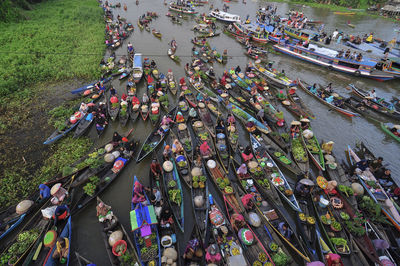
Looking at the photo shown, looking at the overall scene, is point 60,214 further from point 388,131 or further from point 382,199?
point 388,131

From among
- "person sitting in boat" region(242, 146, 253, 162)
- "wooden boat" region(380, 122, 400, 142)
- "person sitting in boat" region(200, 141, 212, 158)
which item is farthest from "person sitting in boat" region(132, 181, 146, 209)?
"wooden boat" region(380, 122, 400, 142)

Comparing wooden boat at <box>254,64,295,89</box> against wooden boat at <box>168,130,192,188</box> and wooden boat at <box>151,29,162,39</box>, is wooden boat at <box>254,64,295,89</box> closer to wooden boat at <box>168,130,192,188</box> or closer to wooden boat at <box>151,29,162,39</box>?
wooden boat at <box>168,130,192,188</box>

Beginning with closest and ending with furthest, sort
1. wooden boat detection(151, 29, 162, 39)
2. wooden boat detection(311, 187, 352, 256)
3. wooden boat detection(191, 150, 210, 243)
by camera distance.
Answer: wooden boat detection(311, 187, 352, 256) → wooden boat detection(191, 150, 210, 243) → wooden boat detection(151, 29, 162, 39)

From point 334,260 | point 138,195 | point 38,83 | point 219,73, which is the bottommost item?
point 334,260

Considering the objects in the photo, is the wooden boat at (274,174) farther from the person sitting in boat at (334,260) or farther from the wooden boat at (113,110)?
the wooden boat at (113,110)

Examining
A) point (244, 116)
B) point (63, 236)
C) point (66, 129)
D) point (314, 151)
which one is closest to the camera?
point (63, 236)

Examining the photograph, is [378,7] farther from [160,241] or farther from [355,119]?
[160,241]

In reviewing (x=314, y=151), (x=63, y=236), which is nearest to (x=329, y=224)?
(x=314, y=151)
